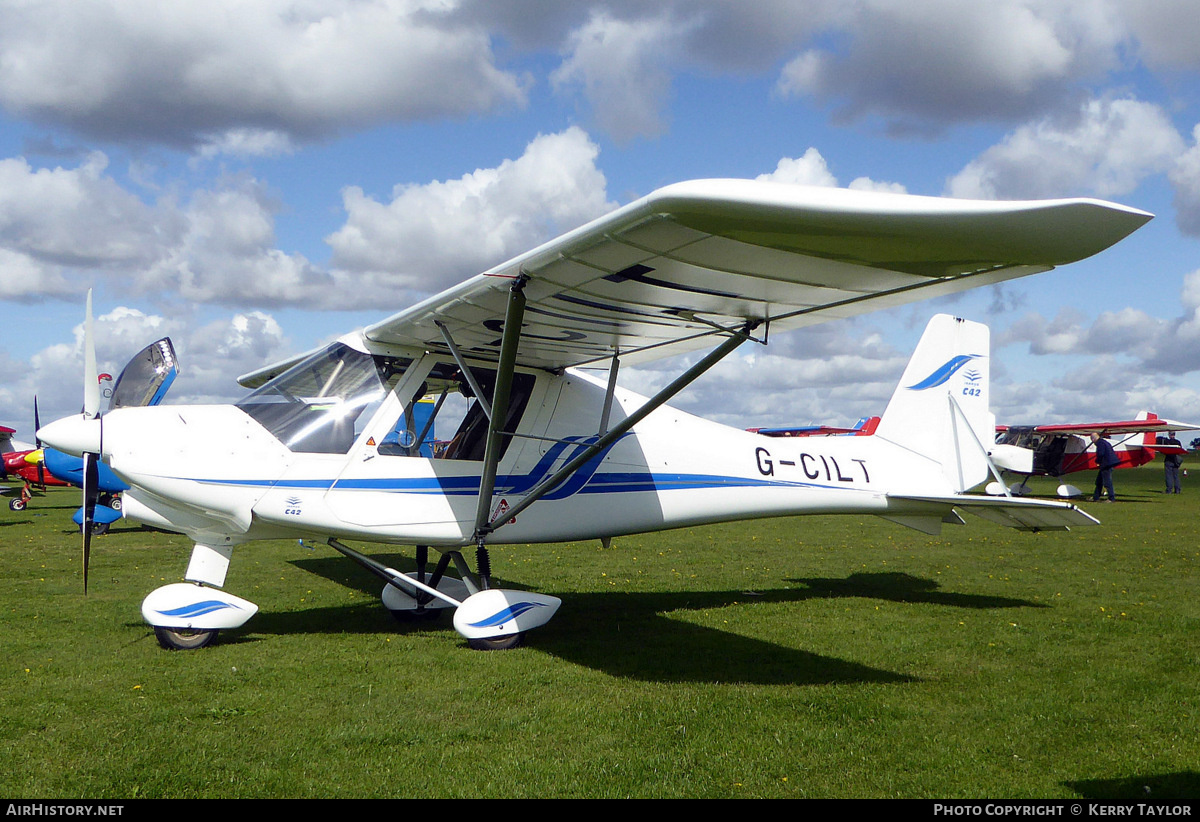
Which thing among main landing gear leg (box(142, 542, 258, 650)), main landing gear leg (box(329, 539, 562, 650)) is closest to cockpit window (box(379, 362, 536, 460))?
main landing gear leg (box(329, 539, 562, 650))

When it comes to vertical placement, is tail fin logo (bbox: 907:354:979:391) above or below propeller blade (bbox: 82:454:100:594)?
above

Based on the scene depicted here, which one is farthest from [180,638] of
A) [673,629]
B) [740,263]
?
[740,263]

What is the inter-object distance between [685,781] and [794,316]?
116 inches

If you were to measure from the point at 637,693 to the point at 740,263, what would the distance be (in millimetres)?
2684

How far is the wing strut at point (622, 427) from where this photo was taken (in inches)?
212

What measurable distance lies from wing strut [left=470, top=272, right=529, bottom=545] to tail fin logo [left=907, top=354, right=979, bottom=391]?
189 inches

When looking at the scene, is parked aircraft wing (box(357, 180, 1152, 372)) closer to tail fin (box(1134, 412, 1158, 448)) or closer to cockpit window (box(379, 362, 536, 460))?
cockpit window (box(379, 362, 536, 460))

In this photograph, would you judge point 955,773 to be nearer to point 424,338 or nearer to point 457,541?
point 457,541

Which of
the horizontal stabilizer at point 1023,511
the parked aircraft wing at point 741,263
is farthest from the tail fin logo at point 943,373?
the parked aircraft wing at point 741,263

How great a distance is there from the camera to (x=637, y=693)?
5.10m

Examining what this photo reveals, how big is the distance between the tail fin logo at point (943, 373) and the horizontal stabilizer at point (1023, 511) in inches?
54.8

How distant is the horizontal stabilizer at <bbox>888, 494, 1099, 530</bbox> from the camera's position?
265 inches

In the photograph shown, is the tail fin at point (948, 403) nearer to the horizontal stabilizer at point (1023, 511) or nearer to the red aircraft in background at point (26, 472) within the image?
the horizontal stabilizer at point (1023, 511)

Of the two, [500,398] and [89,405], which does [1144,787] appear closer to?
[500,398]
